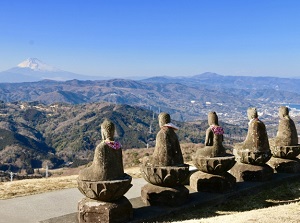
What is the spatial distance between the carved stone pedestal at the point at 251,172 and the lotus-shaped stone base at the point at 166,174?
453 cm

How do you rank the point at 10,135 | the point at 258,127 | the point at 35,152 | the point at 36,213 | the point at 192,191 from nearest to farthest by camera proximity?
1. the point at 36,213
2. the point at 192,191
3. the point at 258,127
4. the point at 35,152
5. the point at 10,135

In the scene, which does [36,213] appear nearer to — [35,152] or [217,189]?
[217,189]

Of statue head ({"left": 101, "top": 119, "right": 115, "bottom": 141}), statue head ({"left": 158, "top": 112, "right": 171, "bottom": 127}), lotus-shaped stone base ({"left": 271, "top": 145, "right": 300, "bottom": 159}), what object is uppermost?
statue head ({"left": 158, "top": 112, "right": 171, "bottom": 127})

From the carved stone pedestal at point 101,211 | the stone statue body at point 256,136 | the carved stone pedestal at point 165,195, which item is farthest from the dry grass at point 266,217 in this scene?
the stone statue body at point 256,136

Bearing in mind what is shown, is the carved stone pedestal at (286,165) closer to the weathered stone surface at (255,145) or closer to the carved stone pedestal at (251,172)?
the carved stone pedestal at (251,172)

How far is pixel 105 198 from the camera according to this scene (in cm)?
978

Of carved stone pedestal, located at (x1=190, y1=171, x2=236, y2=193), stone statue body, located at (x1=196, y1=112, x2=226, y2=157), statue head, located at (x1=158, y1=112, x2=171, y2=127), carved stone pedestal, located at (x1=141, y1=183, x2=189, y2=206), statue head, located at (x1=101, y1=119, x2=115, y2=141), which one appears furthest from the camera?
carved stone pedestal, located at (x1=190, y1=171, x2=236, y2=193)

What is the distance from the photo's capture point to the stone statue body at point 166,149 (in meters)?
11.5

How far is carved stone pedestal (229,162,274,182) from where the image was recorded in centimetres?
1483

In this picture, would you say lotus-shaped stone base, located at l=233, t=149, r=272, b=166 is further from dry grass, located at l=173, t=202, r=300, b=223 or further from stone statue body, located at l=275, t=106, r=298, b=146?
dry grass, located at l=173, t=202, r=300, b=223

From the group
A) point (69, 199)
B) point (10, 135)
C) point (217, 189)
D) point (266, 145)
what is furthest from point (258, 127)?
point (10, 135)

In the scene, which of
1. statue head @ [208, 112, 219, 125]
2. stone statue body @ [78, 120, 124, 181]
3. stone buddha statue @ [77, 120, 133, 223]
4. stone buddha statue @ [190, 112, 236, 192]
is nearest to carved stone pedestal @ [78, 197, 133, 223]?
stone buddha statue @ [77, 120, 133, 223]

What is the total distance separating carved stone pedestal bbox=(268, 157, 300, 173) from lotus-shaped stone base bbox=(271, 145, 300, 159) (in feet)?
0.66

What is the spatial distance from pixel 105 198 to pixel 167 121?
3545mm
